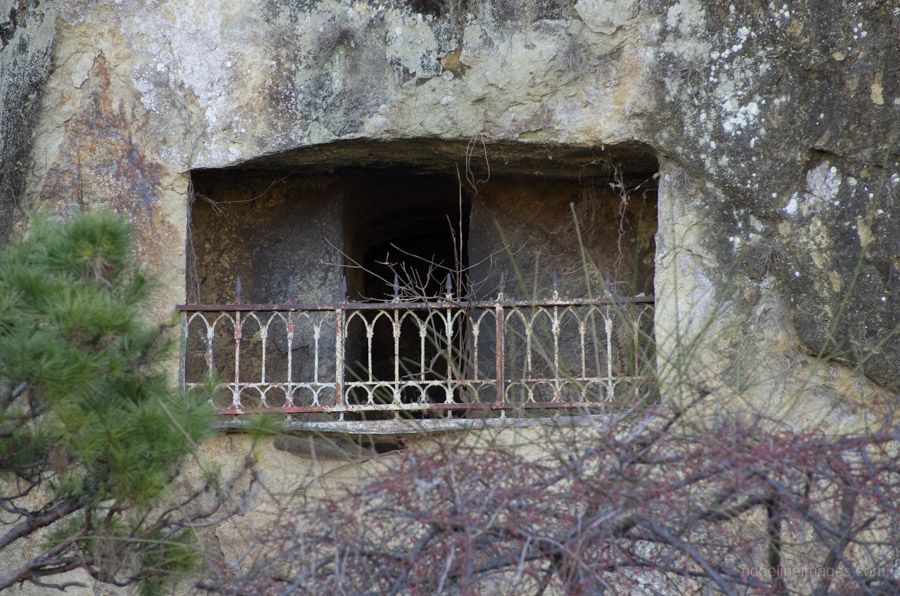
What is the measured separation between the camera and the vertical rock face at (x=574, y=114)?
5.18 meters

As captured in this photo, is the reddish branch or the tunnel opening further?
the tunnel opening

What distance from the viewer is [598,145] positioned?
5.54 m

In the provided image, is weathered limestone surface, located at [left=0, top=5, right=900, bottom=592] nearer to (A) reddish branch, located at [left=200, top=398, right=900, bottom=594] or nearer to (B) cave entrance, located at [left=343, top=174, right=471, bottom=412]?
(B) cave entrance, located at [left=343, top=174, right=471, bottom=412]

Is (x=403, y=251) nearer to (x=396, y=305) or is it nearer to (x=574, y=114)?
(x=396, y=305)

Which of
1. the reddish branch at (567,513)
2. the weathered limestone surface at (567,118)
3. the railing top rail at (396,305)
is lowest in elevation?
the reddish branch at (567,513)

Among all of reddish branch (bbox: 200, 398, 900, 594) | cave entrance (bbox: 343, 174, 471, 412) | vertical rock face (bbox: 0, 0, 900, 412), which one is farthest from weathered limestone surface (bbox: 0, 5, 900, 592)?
reddish branch (bbox: 200, 398, 900, 594)

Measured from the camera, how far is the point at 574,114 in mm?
5500

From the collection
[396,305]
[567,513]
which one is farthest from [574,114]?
[567,513]

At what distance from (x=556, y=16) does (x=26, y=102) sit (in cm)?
303

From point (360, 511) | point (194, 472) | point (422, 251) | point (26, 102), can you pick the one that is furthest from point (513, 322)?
point (422, 251)

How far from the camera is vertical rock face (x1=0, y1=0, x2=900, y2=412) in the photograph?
17.0 ft

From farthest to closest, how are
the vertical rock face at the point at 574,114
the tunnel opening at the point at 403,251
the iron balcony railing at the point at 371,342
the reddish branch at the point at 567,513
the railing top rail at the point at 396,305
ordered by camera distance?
the tunnel opening at the point at 403,251 → the iron balcony railing at the point at 371,342 → the railing top rail at the point at 396,305 → the vertical rock face at the point at 574,114 → the reddish branch at the point at 567,513

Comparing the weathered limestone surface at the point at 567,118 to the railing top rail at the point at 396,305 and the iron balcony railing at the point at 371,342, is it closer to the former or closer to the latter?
the railing top rail at the point at 396,305

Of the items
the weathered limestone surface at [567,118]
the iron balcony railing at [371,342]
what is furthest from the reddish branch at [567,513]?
the iron balcony railing at [371,342]
